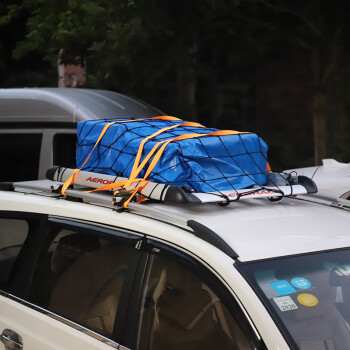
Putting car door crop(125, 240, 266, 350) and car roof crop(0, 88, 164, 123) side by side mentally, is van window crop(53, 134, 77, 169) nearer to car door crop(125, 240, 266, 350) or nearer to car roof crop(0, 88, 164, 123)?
car roof crop(0, 88, 164, 123)

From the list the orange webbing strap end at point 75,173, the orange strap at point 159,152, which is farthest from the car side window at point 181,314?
the orange webbing strap end at point 75,173

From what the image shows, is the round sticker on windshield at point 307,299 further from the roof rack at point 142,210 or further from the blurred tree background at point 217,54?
the blurred tree background at point 217,54

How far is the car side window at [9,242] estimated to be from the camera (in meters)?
3.94

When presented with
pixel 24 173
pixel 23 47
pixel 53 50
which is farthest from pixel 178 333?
pixel 23 47

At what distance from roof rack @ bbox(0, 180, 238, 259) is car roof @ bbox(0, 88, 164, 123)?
362 cm

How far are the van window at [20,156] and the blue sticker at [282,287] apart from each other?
5360mm

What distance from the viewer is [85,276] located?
358cm

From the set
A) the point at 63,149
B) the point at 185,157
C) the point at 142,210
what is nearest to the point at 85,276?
the point at 142,210

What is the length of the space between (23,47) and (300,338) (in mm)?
14100

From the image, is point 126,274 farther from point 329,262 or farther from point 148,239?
point 329,262

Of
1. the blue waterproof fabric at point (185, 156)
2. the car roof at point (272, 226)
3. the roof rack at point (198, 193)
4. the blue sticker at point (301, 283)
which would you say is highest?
the blue waterproof fabric at point (185, 156)

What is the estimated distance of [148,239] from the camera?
323 centimetres

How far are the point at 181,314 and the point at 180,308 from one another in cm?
3

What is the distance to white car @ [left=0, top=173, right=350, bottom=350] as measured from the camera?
2.86 metres
